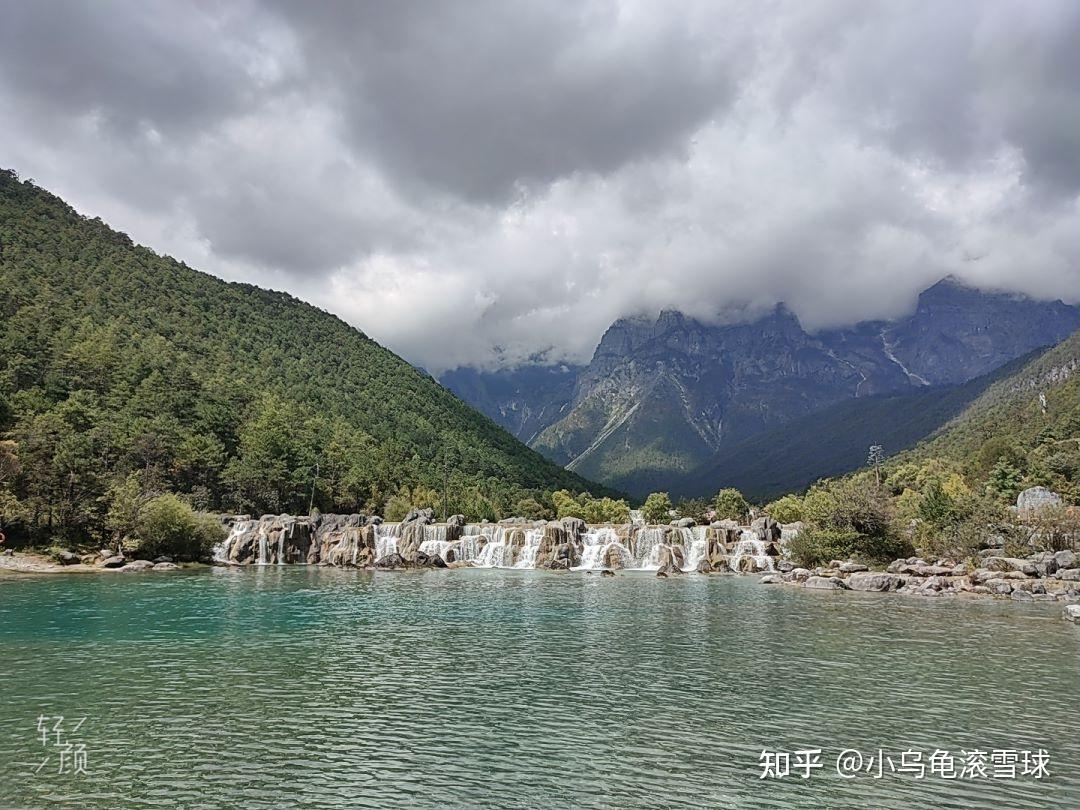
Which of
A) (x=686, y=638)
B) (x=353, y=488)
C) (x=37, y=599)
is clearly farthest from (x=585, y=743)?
(x=353, y=488)

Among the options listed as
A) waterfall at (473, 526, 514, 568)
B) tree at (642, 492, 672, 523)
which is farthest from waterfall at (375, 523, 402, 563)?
tree at (642, 492, 672, 523)

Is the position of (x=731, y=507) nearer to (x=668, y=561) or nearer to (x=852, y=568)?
(x=668, y=561)

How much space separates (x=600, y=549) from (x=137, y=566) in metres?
48.7

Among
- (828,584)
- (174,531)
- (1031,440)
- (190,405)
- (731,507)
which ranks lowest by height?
(828,584)

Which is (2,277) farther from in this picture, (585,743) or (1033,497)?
(1033,497)

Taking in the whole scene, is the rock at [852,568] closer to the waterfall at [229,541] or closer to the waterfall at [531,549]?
the waterfall at [531,549]

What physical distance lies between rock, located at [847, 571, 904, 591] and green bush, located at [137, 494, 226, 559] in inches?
2549

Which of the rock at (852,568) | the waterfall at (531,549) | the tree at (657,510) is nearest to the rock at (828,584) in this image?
the rock at (852,568)

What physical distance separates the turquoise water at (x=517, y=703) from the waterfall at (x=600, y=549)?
4153 cm

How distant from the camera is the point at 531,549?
81.1m

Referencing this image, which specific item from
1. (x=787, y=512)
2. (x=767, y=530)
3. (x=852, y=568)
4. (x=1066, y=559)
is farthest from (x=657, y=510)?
(x=1066, y=559)

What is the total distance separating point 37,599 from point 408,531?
4665 cm

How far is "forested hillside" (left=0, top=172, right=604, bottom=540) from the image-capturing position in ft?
234

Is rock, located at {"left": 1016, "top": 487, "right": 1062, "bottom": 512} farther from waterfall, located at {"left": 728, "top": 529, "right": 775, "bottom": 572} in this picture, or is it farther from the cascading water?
the cascading water
